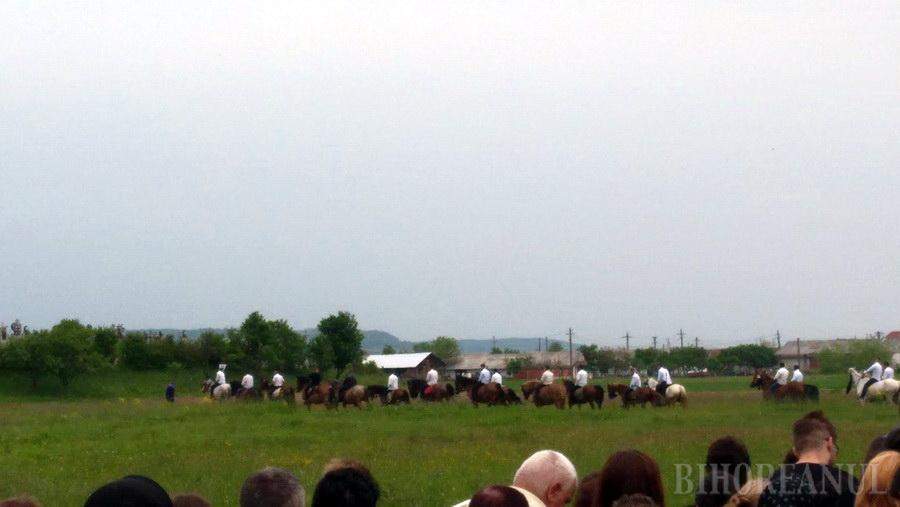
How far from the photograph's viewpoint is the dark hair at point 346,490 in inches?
206

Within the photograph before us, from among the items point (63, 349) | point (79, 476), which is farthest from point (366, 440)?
point (63, 349)

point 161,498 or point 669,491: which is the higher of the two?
point 161,498

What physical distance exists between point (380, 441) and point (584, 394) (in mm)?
14609

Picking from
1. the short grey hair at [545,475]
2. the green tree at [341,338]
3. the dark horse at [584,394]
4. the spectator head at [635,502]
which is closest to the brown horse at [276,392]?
the dark horse at [584,394]

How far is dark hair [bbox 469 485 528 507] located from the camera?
4879 millimetres

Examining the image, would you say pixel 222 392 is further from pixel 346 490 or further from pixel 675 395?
pixel 346 490

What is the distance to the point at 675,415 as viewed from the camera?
1153 inches

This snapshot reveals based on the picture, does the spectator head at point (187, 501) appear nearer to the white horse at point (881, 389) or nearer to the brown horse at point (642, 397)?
the brown horse at point (642, 397)

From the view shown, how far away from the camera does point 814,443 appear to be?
21.5 ft

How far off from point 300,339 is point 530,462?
6232 centimetres

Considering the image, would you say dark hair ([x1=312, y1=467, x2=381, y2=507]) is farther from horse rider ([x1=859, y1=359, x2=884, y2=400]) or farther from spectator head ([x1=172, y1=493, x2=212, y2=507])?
horse rider ([x1=859, y1=359, x2=884, y2=400])

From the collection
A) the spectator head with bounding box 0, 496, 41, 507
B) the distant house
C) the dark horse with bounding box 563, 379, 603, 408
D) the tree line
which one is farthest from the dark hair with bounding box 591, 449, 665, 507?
the distant house

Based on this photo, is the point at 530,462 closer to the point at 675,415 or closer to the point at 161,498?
the point at 161,498

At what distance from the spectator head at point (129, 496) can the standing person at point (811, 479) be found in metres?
3.29
